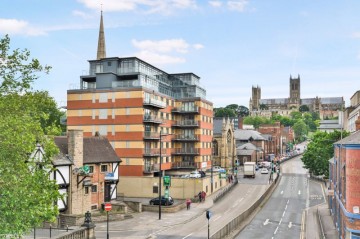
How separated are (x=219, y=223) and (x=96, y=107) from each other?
102 ft

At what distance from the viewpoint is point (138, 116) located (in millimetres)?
62906

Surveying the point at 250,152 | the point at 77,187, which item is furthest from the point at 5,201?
the point at 250,152

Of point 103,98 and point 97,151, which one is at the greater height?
point 103,98

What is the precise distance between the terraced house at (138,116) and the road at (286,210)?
1765 centimetres

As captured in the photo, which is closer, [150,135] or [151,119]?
[151,119]

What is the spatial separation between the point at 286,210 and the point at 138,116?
25.8 m

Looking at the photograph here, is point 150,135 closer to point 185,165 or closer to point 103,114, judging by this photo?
point 103,114

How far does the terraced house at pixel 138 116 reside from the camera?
63.2 metres

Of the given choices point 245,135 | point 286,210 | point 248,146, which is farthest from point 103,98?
point 245,135

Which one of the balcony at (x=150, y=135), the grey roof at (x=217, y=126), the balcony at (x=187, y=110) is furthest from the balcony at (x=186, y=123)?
the grey roof at (x=217, y=126)

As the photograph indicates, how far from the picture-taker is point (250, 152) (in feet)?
382

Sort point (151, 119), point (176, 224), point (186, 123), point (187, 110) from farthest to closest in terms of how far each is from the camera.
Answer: point (186, 123), point (187, 110), point (151, 119), point (176, 224)

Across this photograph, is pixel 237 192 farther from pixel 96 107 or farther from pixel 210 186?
pixel 96 107

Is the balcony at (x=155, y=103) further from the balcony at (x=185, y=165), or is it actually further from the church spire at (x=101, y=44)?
the church spire at (x=101, y=44)
